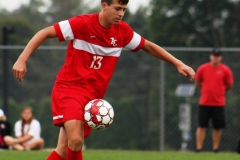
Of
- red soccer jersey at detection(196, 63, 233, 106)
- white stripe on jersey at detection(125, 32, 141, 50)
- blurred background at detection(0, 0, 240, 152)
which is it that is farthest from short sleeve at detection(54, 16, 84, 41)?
blurred background at detection(0, 0, 240, 152)

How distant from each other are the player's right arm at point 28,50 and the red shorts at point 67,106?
52 cm

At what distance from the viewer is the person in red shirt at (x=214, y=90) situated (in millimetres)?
13039

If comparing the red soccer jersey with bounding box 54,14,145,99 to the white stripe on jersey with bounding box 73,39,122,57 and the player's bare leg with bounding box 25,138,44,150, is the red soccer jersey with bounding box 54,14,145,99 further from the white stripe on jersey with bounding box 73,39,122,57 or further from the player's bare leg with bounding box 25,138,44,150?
the player's bare leg with bounding box 25,138,44,150

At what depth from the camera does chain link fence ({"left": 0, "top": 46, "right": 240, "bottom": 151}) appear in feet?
50.5

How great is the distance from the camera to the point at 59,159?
22.4ft

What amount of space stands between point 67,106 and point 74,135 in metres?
0.31

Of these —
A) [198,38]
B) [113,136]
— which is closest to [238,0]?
[198,38]

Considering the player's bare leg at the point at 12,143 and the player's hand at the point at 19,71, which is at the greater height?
the player's hand at the point at 19,71

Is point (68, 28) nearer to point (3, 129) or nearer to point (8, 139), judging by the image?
point (8, 139)

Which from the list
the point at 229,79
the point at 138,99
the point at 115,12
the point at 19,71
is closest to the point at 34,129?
the point at 138,99

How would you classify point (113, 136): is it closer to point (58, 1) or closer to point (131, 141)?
point (131, 141)

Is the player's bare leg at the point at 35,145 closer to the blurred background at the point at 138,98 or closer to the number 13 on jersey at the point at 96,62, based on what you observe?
the blurred background at the point at 138,98

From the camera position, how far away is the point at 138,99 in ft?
54.3

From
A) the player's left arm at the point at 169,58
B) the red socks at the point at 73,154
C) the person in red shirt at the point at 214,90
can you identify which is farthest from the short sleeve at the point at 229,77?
the red socks at the point at 73,154
